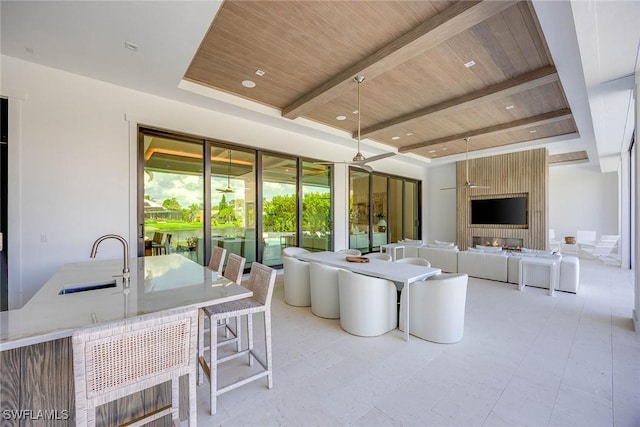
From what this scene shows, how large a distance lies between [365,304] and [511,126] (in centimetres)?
562

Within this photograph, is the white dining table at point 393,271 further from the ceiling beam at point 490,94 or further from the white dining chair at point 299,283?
the ceiling beam at point 490,94

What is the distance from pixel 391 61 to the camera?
342 centimetres

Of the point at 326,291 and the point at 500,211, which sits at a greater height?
the point at 500,211

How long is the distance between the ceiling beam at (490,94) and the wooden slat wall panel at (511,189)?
474 cm

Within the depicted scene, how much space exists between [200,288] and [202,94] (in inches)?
137

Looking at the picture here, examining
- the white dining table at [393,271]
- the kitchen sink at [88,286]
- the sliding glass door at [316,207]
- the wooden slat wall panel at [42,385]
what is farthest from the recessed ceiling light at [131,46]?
the sliding glass door at [316,207]

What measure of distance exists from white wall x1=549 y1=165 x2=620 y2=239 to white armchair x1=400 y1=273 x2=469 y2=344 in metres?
11.0

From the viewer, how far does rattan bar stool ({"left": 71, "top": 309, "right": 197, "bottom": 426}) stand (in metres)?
1.18

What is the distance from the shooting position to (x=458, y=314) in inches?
115

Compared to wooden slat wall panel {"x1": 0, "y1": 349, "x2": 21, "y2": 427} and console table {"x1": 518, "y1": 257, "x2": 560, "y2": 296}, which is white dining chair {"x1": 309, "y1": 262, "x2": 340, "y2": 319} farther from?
console table {"x1": 518, "y1": 257, "x2": 560, "y2": 296}

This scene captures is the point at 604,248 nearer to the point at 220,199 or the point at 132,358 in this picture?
the point at 220,199

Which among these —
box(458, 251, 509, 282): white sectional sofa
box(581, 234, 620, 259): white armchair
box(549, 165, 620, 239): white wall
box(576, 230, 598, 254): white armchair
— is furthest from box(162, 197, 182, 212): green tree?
box(549, 165, 620, 239): white wall

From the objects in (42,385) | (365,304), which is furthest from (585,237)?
(42,385)

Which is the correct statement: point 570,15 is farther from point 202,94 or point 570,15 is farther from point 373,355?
point 202,94
